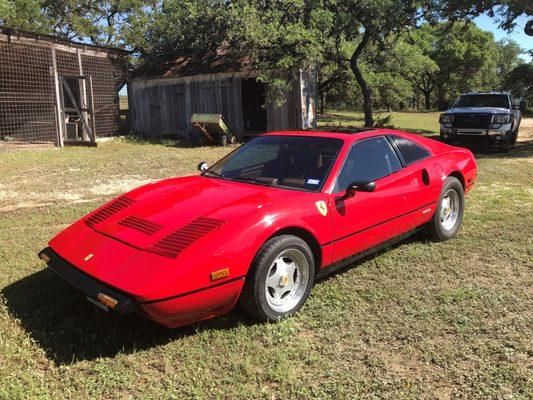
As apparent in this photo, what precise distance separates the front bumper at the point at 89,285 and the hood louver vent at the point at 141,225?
0.50 meters

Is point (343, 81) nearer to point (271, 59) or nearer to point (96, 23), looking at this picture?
point (271, 59)

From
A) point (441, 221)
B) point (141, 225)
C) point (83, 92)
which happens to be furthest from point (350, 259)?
point (83, 92)

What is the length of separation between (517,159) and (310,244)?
10.1m

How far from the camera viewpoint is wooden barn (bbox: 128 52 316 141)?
1716 cm

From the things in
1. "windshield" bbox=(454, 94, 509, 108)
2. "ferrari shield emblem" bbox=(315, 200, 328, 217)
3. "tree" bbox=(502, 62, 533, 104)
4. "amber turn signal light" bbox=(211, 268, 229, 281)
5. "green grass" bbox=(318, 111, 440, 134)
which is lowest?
"amber turn signal light" bbox=(211, 268, 229, 281)

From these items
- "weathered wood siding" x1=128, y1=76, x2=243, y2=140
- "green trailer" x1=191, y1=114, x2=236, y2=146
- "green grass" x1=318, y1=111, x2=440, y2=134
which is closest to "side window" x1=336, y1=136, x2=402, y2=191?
"green trailer" x1=191, y1=114, x2=236, y2=146

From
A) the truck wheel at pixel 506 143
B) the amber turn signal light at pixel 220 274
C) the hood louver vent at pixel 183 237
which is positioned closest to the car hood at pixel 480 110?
the truck wheel at pixel 506 143

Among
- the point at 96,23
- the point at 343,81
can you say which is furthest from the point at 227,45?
the point at 96,23

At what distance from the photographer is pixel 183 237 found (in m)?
3.27

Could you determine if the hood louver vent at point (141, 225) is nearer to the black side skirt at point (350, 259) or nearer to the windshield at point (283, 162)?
the windshield at point (283, 162)

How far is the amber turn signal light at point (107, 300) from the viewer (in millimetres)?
2920

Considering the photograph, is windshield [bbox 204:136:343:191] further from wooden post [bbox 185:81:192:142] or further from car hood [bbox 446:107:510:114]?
wooden post [bbox 185:81:192:142]

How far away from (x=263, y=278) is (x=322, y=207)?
83cm

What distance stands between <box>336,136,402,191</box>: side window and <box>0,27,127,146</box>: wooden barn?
12245 mm
